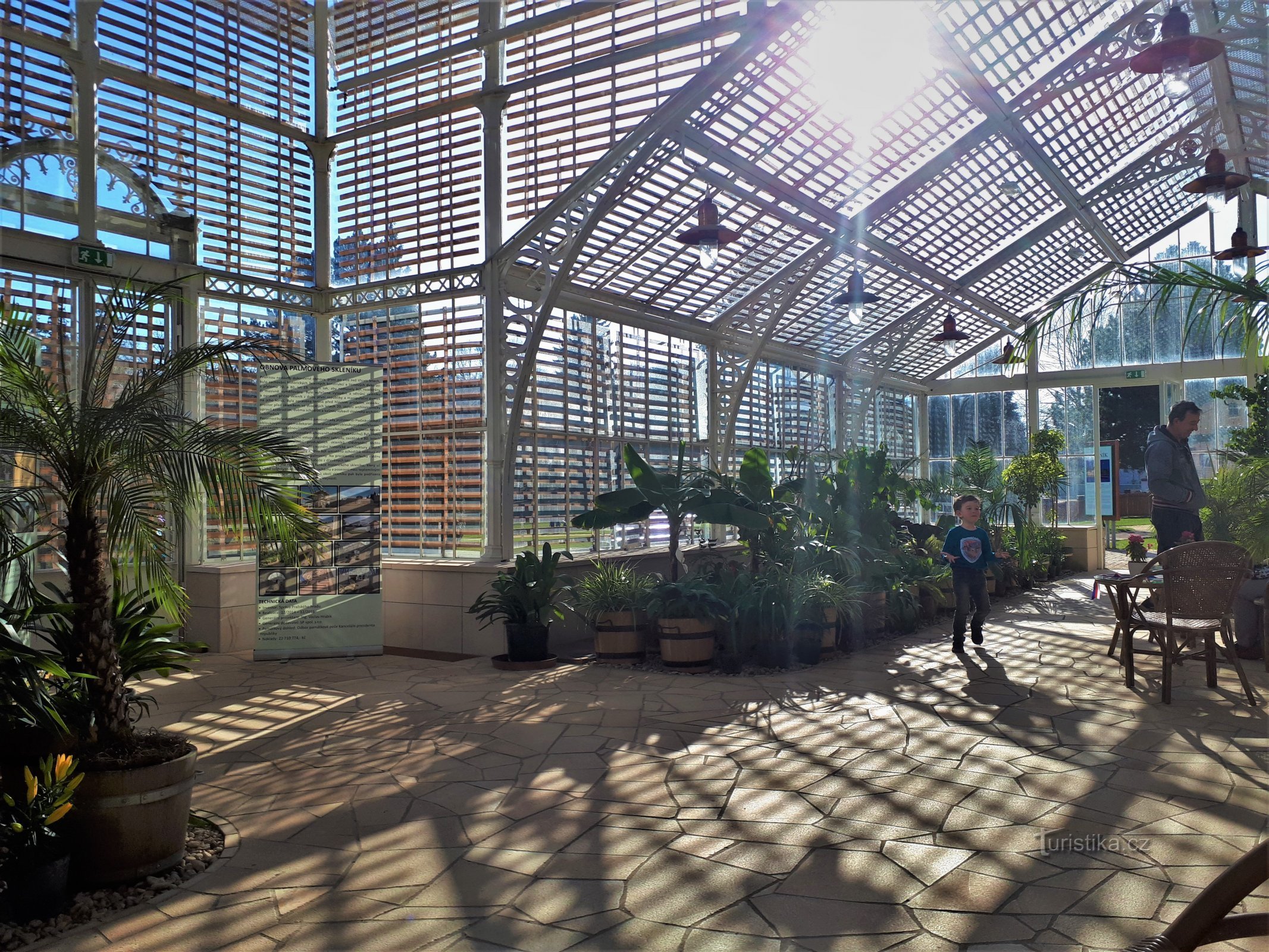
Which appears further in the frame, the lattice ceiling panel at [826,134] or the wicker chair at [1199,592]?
the lattice ceiling panel at [826,134]

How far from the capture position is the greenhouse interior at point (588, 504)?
351cm

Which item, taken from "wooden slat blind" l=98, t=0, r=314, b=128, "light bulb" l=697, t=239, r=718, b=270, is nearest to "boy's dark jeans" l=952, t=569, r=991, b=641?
"light bulb" l=697, t=239, r=718, b=270

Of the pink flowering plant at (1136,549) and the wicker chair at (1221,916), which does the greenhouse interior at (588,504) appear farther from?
the pink flowering plant at (1136,549)

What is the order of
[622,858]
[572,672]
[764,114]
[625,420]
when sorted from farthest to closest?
[625,420], [764,114], [572,672], [622,858]

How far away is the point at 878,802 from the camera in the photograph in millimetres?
4207

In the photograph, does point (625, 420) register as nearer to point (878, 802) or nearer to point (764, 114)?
point (764, 114)

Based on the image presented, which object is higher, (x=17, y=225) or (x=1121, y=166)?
(x=1121, y=166)

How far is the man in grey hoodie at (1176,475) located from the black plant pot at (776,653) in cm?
292

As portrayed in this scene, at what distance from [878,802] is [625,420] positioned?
777 cm

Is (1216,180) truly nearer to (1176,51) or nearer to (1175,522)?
(1176,51)

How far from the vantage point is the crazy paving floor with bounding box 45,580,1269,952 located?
3098 millimetres

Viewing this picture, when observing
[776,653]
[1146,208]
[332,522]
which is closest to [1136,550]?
[776,653]

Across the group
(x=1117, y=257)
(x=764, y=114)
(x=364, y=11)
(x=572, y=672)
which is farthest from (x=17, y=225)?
(x=1117, y=257)
